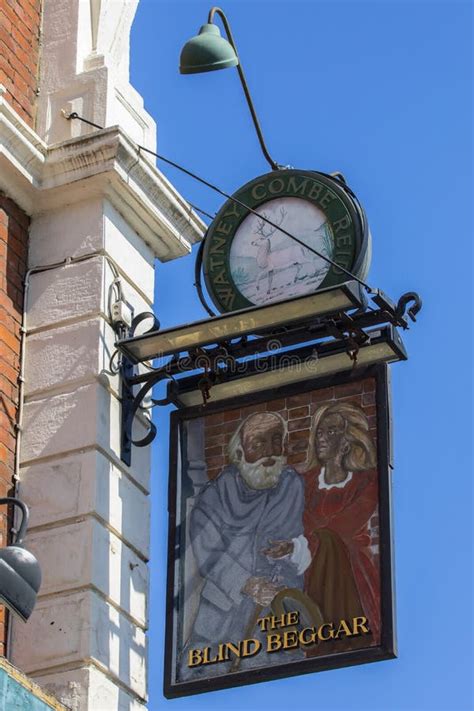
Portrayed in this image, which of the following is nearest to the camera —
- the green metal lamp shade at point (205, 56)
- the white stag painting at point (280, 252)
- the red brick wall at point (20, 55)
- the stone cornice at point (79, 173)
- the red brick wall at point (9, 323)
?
the red brick wall at point (9, 323)

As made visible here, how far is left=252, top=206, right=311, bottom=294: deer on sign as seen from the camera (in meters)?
13.2

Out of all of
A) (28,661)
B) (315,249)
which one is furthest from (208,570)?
(315,249)

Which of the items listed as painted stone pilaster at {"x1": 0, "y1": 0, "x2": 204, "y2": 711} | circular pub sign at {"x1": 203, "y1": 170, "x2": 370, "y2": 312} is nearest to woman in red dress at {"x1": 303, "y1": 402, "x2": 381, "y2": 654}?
circular pub sign at {"x1": 203, "y1": 170, "x2": 370, "y2": 312}

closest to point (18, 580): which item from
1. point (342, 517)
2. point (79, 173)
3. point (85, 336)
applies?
point (342, 517)

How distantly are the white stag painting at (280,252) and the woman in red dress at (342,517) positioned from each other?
1.04 meters

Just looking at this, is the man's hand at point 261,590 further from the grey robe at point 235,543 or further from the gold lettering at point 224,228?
the gold lettering at point 224,228

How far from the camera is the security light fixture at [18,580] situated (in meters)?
10.5

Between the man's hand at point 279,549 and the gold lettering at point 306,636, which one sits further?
the man's hand at point 279,549

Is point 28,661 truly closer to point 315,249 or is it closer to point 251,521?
point 251,521

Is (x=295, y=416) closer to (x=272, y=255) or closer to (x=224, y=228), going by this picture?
(x=272, y=255)

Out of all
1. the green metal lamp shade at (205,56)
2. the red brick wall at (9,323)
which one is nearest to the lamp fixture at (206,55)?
the green metal lamp shade at (205,56)

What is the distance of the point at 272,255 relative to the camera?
13.3 meters

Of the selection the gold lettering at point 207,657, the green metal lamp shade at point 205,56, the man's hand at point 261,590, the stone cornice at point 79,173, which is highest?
the green metal lamp shade at point 205,56

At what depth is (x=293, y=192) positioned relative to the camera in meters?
13.4
